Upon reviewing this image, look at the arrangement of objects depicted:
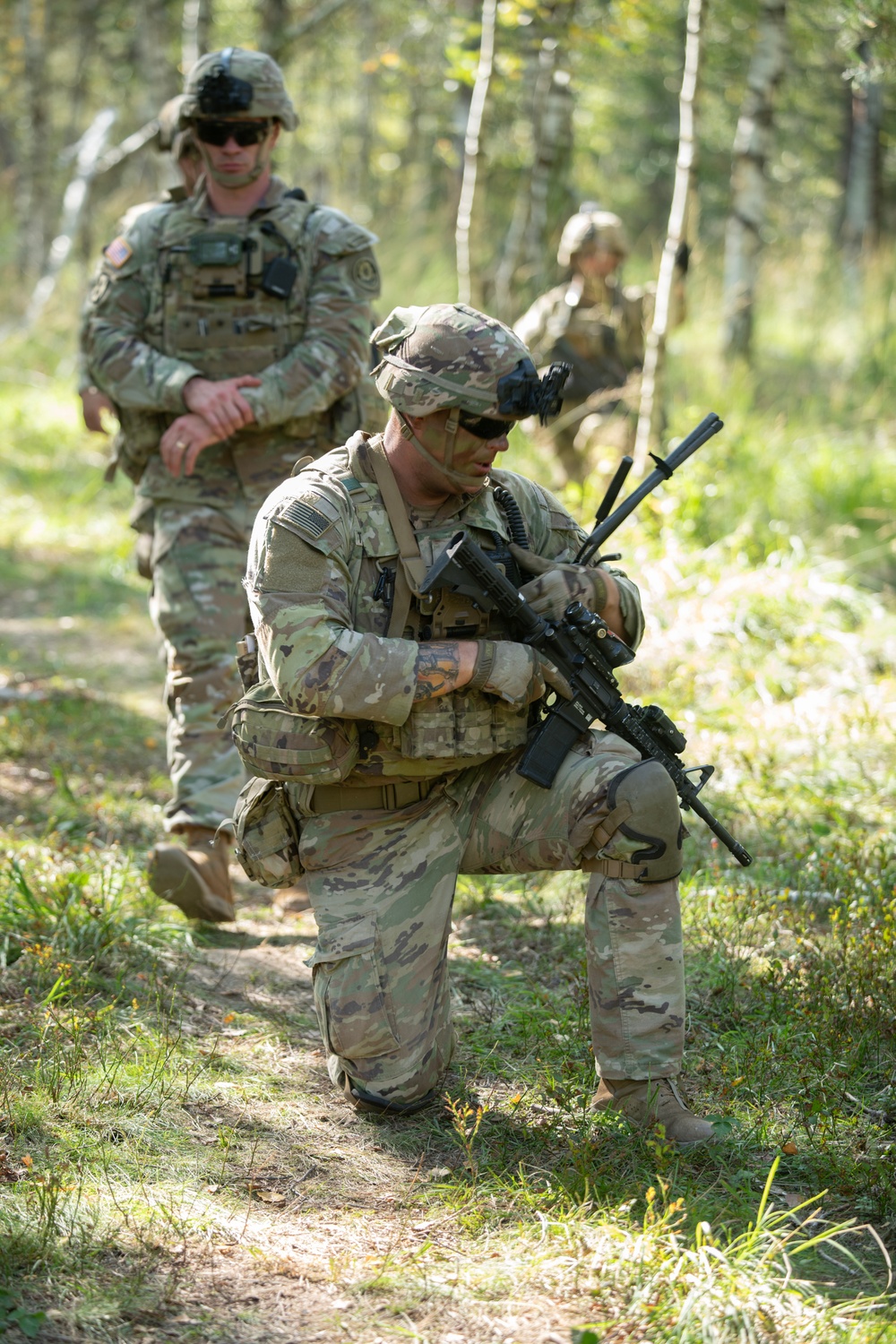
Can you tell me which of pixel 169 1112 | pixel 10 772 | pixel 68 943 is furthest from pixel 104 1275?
pixel 10 772

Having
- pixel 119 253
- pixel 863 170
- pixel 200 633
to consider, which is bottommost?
pixel 200 633

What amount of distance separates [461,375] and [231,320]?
1.86 m

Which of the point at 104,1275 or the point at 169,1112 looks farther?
the point at 169,1112

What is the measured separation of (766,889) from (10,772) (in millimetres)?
3011

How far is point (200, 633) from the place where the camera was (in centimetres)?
448

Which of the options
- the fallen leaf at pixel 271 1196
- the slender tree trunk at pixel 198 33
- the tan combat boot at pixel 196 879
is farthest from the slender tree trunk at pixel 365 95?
the fallen leaf at pixel 271 1196

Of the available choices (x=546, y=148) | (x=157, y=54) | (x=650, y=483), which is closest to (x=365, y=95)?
(x=157, y=54)

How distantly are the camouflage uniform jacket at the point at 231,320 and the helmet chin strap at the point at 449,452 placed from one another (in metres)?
1.39

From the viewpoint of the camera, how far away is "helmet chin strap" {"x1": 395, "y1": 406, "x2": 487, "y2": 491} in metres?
3.09

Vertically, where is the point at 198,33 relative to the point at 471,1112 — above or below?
above

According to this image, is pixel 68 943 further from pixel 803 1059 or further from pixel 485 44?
pixel 485 44

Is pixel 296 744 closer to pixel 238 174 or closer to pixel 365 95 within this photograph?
pixel 238 174

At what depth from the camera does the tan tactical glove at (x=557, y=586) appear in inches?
127

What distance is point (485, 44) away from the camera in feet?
26.3
